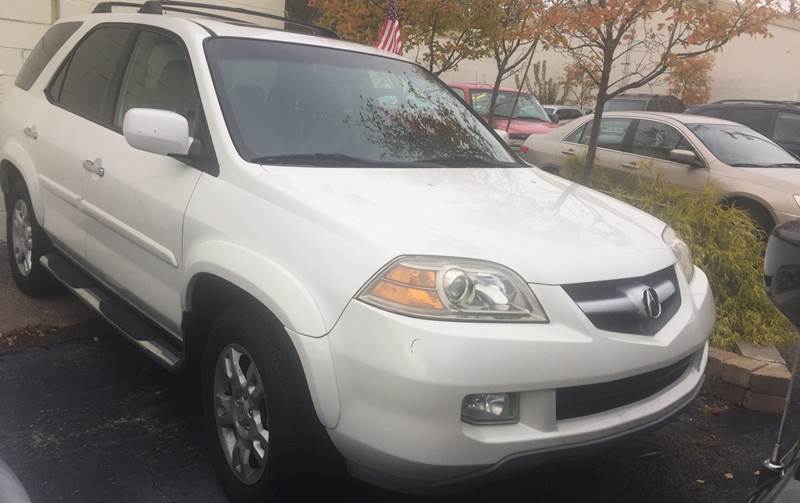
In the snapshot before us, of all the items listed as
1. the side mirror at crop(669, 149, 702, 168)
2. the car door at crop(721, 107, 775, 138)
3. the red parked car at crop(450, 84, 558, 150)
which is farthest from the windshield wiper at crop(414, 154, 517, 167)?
the car door at crop(721, 107, 775, 138)

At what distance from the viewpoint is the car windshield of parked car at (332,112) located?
315 centimetres

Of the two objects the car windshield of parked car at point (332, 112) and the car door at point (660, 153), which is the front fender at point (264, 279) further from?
the car door at point (660, 153)

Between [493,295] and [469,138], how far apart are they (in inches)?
66.1

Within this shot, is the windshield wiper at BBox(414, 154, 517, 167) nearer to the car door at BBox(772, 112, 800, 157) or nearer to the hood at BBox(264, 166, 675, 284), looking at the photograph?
the hood at BBox(264, 166, 675, 284)

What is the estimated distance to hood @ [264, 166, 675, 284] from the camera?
2434mm

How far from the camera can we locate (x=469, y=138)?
3871 millimetres

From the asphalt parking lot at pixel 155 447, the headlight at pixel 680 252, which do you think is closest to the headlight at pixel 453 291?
A: the asphalt parking lot at pixel 155 447

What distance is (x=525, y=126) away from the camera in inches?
479

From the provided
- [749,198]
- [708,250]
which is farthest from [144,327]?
[749,198]

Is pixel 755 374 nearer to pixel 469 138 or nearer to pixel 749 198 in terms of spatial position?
pixel 469 138

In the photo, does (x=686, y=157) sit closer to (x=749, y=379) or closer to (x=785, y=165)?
(x=785, y=165)

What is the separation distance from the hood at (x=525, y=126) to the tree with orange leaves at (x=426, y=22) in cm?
382

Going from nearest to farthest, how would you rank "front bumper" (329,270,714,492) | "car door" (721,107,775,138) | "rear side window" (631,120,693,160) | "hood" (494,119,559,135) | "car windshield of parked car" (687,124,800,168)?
"front bumper" (329,270,714,492), "car windshield of parked car" (687,124,800,168), "rear side window" (631,120,693,160), "car door" (721,107,775,138), "hood" (494,119,559,135)

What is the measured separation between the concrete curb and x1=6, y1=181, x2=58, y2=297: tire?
13.3 ft
